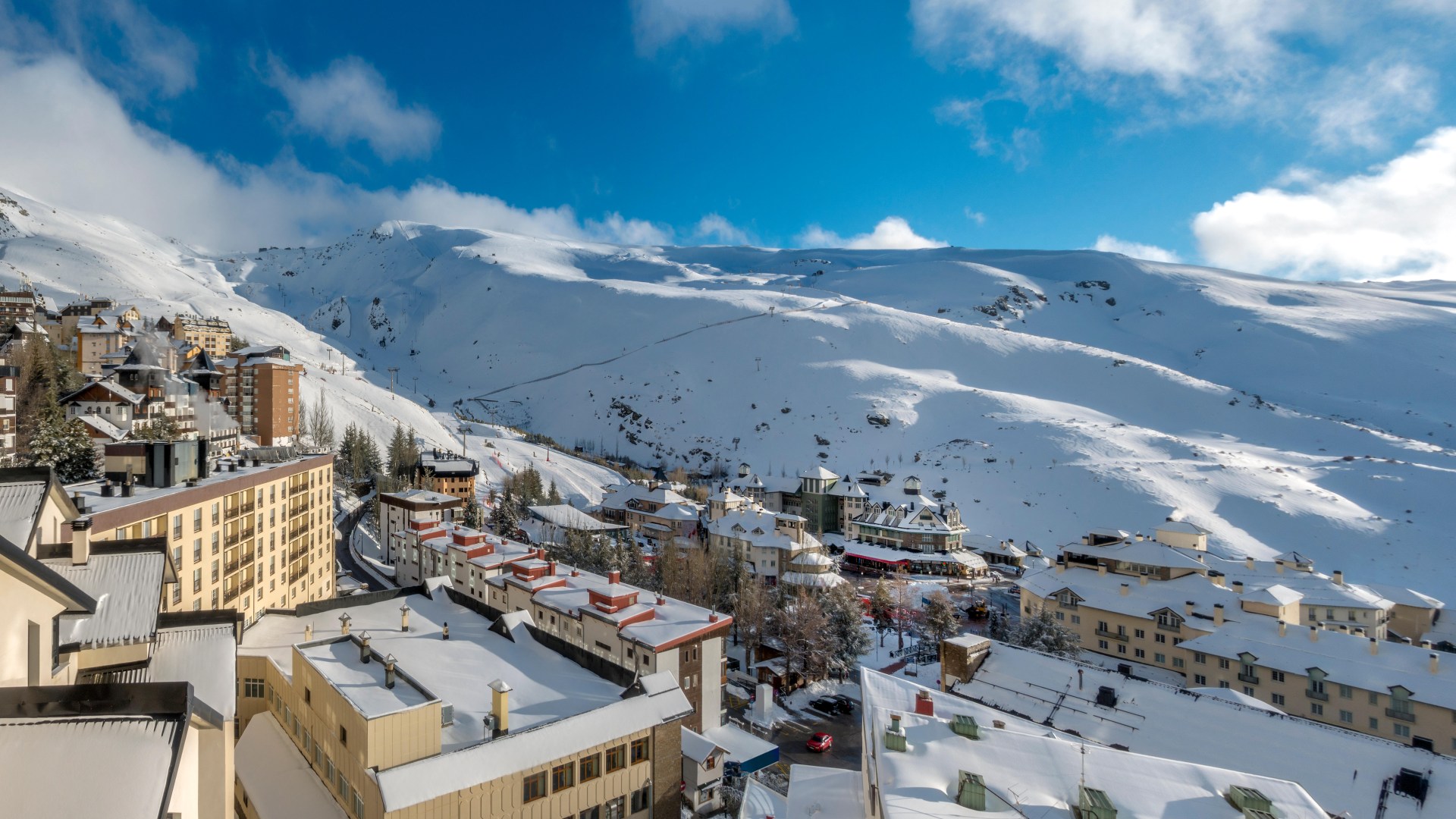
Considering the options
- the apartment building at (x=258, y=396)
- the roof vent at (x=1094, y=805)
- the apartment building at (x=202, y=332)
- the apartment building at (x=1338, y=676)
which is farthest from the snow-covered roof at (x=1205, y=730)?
the apartment building at (x=202, y=332)

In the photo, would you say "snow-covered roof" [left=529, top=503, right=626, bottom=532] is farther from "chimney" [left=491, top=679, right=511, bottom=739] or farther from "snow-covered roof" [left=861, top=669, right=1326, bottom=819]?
"snow-covered roof" [left=861, top=669, right=1326, bottom=819]

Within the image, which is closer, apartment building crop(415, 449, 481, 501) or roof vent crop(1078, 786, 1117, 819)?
roof vent crop(1078, 786, 1117, 819)

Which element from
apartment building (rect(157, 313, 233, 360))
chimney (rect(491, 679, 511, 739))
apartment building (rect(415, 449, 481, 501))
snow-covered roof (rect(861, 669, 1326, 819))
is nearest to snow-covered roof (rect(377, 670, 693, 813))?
chimney (rect(491, 679, 511, 739))

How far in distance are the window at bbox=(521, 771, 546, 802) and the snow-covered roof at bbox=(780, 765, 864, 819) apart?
5.86 m

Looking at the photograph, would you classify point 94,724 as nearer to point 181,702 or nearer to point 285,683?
point 181,702

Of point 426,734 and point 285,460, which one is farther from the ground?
point 285,460

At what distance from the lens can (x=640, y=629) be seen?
25.9 meters

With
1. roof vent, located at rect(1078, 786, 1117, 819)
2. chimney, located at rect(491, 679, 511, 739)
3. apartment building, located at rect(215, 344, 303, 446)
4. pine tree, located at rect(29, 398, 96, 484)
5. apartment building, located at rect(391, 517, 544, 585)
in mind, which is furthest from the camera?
apartment building, located at rect(215, 344, 303, 446)

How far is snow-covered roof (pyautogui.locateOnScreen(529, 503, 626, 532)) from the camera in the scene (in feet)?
212

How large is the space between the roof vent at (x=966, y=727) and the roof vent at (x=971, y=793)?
2151 millimetres

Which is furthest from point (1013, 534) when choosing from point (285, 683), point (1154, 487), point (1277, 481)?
point (285, 683)

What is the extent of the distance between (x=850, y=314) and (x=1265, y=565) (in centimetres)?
13976

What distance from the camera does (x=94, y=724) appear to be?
4191mm

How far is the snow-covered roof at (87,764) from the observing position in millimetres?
3869
